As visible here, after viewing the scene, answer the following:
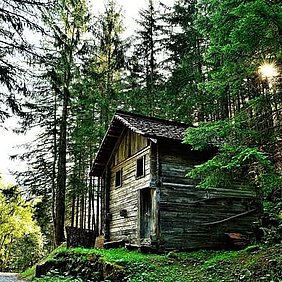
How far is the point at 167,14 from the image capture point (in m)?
25.7

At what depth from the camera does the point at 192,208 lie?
14969 mm

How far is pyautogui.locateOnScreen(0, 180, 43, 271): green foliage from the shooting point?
33.2 m

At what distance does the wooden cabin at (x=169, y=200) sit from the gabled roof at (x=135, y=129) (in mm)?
41

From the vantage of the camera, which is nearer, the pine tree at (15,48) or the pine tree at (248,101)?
the pine tree at (248,101)

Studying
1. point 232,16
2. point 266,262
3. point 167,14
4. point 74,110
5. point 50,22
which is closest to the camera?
point 266,262

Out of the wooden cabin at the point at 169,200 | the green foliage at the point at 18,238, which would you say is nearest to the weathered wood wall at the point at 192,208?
Answer: the wooden cabin at the point at 169,200

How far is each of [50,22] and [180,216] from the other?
8.93 metres

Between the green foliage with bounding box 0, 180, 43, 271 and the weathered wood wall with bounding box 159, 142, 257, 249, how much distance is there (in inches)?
783

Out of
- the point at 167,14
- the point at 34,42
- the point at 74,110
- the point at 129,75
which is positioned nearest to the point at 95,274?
the point at 34,42

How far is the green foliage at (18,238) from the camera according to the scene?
109ft

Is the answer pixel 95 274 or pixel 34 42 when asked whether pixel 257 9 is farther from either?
pixel 95 274

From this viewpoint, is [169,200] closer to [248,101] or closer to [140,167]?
[140,167]

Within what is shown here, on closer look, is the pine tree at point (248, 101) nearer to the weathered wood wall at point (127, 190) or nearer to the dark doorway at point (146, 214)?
the weathered wood wall at point (127, 190)

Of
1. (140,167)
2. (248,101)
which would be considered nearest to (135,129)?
(140,167)
